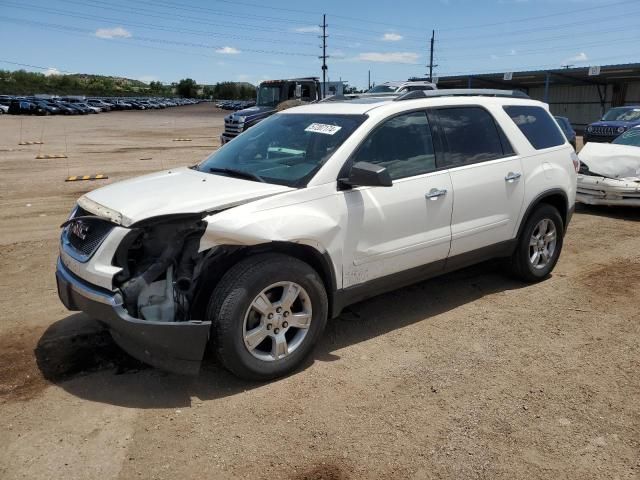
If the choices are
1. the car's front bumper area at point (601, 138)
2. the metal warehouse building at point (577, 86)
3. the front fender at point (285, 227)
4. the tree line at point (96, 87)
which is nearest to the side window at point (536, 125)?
the front fender at point (285, 227)

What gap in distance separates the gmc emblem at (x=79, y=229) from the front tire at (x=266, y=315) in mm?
970

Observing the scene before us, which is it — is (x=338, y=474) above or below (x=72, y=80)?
below

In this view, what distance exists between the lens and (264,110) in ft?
65.1

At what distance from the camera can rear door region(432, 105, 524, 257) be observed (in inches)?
178

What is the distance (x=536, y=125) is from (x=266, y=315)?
3.52 metres

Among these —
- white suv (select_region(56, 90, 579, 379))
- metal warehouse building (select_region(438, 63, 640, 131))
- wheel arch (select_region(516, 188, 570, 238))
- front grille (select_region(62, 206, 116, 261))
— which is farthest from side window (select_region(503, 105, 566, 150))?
metal warehouse building (select_region(438, 63, 640, 131))

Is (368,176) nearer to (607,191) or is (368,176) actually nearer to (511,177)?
(511,177)

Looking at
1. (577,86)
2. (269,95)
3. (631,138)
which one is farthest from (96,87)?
(631,138)

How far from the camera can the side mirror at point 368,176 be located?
12.0 feet

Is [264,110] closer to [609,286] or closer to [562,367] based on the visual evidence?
[609,286]

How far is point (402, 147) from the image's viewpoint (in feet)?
14.0

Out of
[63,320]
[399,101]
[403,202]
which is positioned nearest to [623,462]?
[403,202]

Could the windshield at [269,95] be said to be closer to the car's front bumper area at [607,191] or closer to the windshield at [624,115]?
the windshield at [624,115]

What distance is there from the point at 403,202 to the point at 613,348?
6.35ft
